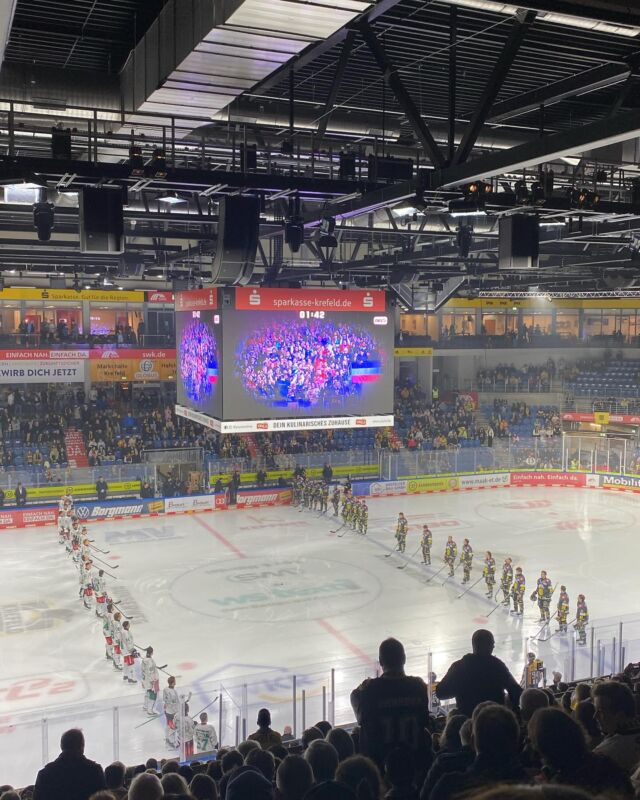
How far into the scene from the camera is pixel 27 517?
80.9 ft

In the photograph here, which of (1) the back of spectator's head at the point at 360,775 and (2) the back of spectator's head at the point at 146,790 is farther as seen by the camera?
(2) the back of spectator's head at the point at 146,790

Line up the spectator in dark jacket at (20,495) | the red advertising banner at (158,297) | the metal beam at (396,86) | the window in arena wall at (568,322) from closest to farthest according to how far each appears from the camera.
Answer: the metal beam at (396,86) < the spectator in dark jacket at (20,495) < the red advertising banner at (158,297) < the window in arena wall at (568,322)

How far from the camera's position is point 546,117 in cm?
1137

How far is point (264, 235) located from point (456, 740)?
14.8 metres

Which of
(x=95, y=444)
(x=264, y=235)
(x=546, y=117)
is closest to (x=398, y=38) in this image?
(x=546, y=117)

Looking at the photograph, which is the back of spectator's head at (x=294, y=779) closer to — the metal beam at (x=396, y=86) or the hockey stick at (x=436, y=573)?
the metal beam at (x=396, y=86)

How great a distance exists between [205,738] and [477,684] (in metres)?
5.87

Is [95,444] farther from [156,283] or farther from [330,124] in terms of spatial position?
[330,124]

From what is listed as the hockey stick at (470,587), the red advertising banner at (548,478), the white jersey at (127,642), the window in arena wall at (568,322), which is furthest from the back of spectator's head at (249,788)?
the window in arena wall at (568,322)

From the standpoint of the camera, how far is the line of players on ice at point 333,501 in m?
23.9

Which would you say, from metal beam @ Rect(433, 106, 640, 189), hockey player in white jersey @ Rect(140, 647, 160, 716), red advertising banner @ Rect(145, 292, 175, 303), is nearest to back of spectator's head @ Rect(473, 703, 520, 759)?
metal beam @ Rect(433, 106, 640, 189)

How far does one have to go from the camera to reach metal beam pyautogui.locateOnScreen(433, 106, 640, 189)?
20.6ft

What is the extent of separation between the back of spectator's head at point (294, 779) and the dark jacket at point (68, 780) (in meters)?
1.15

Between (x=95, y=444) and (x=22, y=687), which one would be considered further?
(x=95, y=444)
